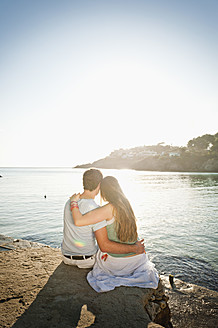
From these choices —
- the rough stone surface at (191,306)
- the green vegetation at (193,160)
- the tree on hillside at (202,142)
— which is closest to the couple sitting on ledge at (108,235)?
the rough stone surface at (191,306)

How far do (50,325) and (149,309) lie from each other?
160cm

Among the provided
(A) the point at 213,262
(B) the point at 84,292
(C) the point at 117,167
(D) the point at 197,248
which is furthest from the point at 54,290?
(C) the point at 117,167

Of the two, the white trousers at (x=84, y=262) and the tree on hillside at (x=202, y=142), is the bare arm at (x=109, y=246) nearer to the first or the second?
the white trousers at (x=84, y=262)

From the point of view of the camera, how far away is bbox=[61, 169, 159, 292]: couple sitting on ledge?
3488 mm

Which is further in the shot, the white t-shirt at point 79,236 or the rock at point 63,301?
the white t-shirt at point 79,236

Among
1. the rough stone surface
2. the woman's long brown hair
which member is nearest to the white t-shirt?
the woman's long brown hair

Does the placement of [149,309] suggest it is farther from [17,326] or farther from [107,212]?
[17,326]

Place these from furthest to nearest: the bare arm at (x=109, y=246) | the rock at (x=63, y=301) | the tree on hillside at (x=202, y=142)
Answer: the tree on hillside at (x=202, y=142), the bare arm at (x=109, y=246), the rock at (x=63, y=301)

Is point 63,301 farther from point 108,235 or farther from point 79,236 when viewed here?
point 108,235

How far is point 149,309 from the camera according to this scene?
11.1 ft

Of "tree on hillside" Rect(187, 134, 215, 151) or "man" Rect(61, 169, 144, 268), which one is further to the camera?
"tree on hillside" Rect(187, 134, 215, 151)

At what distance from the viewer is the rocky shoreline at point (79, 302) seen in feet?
9.08

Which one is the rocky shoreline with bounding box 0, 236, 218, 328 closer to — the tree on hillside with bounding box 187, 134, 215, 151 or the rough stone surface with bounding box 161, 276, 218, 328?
the rough stone surface with bounding box 161, 276, 218, 328

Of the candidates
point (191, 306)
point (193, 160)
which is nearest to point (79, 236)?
point (191, 306)
